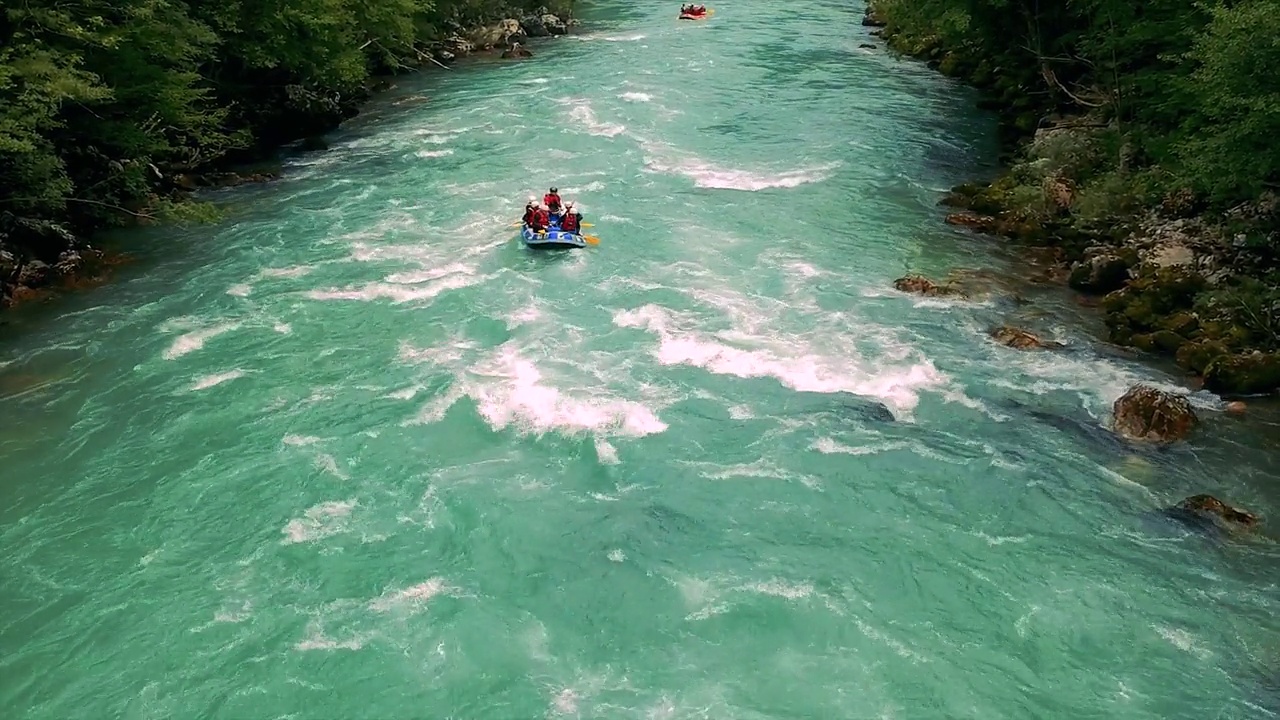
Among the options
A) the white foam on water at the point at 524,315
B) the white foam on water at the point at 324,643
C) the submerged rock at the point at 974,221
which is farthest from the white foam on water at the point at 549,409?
the submerged rock at the point at 974,221

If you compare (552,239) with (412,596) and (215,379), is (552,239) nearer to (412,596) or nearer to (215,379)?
(215,379)

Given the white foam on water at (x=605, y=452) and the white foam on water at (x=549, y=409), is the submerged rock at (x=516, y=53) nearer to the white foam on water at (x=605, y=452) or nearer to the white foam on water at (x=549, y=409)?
the white foam on water at (x=549, y=409)

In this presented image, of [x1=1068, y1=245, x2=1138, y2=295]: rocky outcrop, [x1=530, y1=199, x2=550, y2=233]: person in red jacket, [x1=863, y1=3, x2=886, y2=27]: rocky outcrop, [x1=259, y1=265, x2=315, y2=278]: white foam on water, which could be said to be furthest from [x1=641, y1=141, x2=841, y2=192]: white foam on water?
[x1=863, y1=3, x2=886, y2=27]: rocky outcrop

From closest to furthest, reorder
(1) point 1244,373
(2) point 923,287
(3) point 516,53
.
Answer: (1) point 1244,373
(2) point 923,287
(3) point 516,53

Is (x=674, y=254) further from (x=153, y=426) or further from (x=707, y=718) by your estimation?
(x=707, y=718)

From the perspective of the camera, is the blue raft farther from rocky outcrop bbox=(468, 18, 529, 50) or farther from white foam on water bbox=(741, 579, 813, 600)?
rocky outcrop bbox=(468, 18, 529, 50)

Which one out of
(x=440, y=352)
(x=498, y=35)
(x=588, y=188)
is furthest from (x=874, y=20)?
(x=440, y=352)
